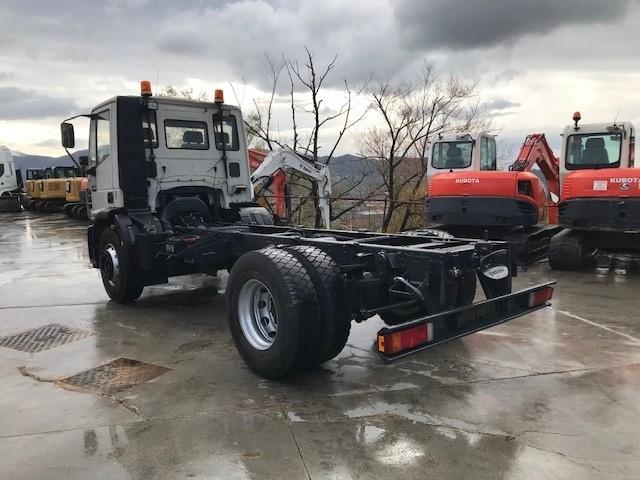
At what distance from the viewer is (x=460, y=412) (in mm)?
4070

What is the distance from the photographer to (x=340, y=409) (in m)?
4.14

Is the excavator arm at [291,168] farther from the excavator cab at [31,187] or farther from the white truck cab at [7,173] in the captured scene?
the white truck cab at [7,173]

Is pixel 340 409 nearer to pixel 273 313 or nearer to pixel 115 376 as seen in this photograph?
pixel 273 313

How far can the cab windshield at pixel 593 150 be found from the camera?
10883 millimetres

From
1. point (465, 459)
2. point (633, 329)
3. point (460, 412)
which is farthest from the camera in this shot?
point (633, 329)

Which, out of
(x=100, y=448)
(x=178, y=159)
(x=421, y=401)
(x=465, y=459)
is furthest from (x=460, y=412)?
(x=178, y=159)

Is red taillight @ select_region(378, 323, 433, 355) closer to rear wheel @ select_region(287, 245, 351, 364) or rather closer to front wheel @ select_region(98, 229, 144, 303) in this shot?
rear wheel @ select_region(287, 245, 351, 364)

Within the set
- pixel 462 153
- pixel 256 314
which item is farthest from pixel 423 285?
pixel 462 153

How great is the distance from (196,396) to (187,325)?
2340mm

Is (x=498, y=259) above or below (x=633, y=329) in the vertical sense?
above

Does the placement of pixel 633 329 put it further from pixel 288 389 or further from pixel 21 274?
pixel 21 274

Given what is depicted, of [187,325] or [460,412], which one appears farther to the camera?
[187,325]

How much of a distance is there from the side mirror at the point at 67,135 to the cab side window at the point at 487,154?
859 centimetres

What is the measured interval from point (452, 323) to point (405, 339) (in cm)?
58
